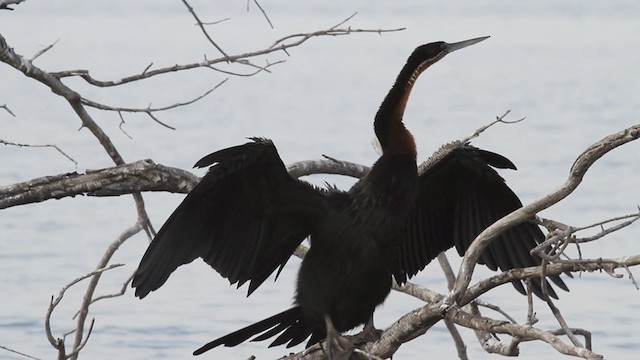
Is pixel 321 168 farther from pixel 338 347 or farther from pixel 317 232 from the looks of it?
pixel 338 347

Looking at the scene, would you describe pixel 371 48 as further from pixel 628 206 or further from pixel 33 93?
pixel 628 206

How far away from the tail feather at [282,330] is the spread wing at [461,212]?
1.36 feet

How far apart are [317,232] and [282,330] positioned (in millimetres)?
370

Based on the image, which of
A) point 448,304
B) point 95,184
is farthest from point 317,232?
point 448,304

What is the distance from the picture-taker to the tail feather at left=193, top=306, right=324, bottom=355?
4055mm

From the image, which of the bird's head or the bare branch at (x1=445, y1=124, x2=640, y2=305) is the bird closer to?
the bird's head

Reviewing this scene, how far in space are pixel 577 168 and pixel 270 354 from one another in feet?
11.6

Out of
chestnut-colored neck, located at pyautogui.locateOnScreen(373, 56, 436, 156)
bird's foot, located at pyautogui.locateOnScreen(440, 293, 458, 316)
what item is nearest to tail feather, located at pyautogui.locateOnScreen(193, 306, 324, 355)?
chestnut-colored neck, located at pyautogui.locateOnScreen(373, 56, 436, 156)

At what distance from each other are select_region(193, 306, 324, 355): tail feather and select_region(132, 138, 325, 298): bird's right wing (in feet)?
0.44

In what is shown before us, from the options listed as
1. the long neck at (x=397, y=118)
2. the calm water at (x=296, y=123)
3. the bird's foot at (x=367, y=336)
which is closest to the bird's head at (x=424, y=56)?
the long neck at (x=397, y=118)

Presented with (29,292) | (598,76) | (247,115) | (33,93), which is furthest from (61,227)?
(598,76)

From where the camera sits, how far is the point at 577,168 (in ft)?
9.95

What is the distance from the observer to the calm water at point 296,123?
684 cm

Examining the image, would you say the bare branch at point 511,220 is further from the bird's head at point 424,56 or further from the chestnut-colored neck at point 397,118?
the bird's head at point 424,56
